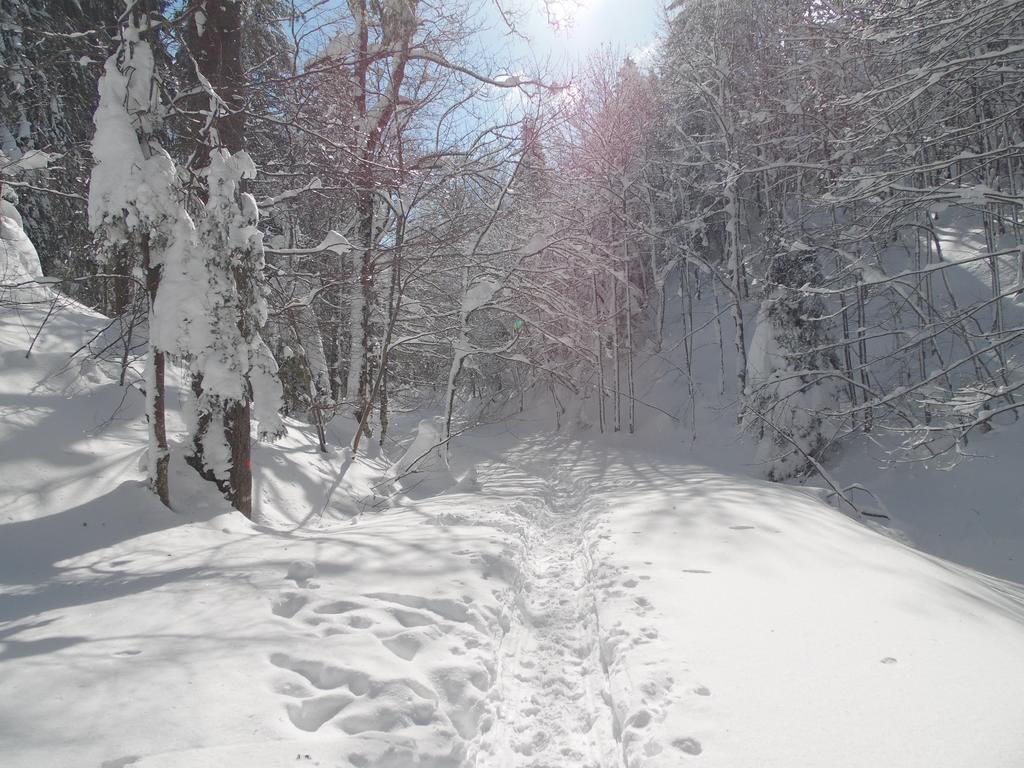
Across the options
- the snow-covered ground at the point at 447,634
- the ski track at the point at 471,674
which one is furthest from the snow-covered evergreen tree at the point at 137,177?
the ski track at the point at 471,674

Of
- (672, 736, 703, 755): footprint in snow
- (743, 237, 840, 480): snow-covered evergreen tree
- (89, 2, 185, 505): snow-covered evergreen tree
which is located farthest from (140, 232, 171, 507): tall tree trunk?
(743, 237, 840, 480): snow-covered evergreen tree

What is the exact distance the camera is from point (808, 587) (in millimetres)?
4480

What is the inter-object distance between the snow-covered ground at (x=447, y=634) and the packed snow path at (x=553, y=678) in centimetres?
2

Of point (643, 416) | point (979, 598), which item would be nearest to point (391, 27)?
point (979, 598)

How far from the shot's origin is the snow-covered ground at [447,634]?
2.57 m

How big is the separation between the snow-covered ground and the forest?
0.08 ft

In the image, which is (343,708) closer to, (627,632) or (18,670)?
(18,670)

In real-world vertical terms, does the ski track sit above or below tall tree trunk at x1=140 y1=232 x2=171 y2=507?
below

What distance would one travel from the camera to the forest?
9.26ft

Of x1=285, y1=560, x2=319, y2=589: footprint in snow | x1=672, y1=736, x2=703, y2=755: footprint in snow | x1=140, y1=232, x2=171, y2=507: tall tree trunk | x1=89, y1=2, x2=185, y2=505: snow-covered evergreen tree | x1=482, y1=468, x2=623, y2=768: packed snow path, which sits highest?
x1=89, y1=2, x2=185, y2=505: snow-covered evergreen tree

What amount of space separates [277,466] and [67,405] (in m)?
2.74

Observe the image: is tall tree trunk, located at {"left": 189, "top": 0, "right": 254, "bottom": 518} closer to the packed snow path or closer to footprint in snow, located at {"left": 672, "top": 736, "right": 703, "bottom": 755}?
the packed snow path

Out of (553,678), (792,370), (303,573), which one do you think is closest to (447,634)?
(553,678)

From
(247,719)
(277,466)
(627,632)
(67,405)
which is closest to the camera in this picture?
(247,719)
